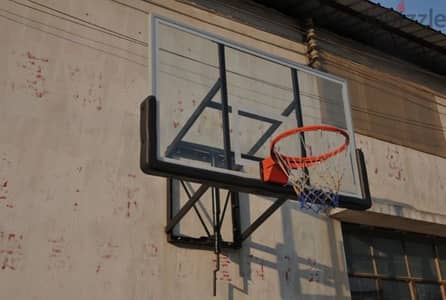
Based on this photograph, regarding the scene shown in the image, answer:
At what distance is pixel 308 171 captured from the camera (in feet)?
15.2

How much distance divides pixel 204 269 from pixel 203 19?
3095 millimetres

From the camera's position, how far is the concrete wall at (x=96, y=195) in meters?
4.49

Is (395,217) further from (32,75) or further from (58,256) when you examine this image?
(32,75)

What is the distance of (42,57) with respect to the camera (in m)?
5.13

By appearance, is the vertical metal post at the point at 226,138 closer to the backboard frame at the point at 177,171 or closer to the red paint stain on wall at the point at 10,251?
the backboard frame at the point at 177,171

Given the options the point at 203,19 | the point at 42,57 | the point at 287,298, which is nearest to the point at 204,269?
the point at 287,298

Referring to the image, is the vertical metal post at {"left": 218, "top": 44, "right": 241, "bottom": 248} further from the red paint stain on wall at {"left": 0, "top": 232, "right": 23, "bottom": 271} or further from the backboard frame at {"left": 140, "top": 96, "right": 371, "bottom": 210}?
the red paint stain on wall at {"left": 0, "top": 232, "right": 23, "bottom": 271}

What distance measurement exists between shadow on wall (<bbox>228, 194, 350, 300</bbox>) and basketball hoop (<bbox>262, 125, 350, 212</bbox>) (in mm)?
1107

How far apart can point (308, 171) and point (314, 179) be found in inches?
3.6

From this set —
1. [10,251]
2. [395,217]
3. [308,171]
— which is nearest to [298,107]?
[308,171]

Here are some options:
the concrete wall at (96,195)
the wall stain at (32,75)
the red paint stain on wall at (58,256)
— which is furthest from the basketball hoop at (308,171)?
the wall stain at (32,75)

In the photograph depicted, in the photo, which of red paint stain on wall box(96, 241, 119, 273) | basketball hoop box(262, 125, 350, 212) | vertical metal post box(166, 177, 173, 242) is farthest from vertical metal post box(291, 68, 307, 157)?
red paint stain on wall box(96, 241, 119, 273)

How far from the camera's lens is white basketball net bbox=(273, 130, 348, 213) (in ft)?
14.6

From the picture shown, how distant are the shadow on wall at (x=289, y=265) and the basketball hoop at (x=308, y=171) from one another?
1.11m
